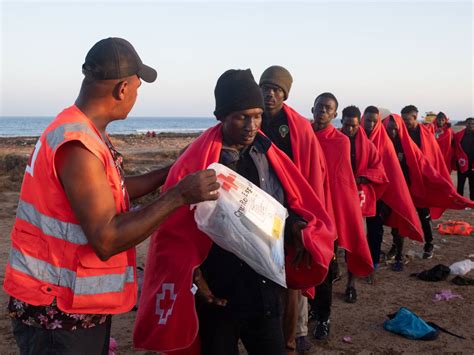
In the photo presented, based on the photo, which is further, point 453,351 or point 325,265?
point 453,351

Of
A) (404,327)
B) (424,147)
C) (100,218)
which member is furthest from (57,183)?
(424,147)

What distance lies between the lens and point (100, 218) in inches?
80.7

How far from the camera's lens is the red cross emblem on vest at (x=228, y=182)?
268 cm

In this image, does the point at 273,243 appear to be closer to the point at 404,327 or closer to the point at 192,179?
the point at 192,179

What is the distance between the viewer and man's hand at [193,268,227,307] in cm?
287

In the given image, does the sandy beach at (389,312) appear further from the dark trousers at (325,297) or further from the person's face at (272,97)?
the person's face at (272,97)

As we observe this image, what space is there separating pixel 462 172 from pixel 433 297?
6272 millimetres

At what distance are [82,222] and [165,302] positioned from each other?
111 centimetres

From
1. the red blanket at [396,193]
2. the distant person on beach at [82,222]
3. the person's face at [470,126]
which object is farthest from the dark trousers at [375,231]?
the person's face at [470,126]

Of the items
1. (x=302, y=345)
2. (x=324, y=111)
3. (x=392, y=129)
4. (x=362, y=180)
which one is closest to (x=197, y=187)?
(x=302, y=345)

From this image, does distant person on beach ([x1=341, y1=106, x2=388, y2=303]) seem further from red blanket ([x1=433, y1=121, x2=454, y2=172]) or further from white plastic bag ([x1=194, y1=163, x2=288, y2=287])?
red blanket ([x1=433, y1=121, x2=454, y2=172])

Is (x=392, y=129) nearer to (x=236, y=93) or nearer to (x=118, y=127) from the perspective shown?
(x=236, y=93)

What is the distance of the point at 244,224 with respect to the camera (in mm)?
2650

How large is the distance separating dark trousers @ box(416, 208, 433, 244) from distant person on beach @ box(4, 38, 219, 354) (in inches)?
251
